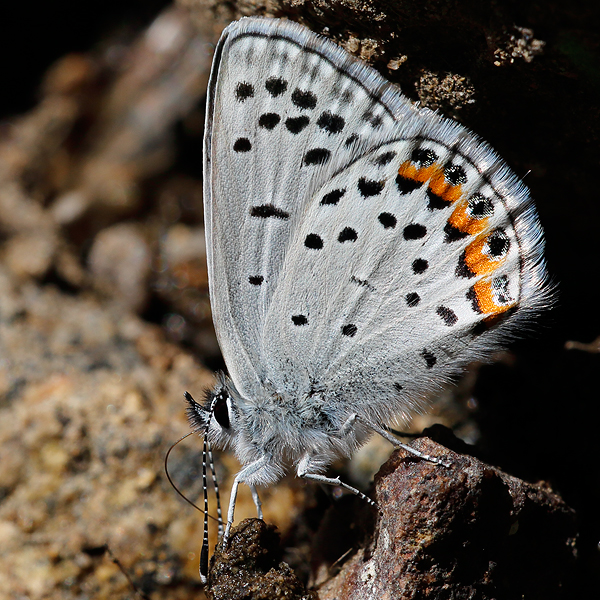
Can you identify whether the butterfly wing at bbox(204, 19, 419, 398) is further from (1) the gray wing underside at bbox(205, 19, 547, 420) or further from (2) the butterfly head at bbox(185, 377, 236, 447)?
(2) the butterfly head at bbox(185, 377, 236, 447)

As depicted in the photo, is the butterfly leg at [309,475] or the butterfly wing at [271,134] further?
the butterfly leg at [309,475]

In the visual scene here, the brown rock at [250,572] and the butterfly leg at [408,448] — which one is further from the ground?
the butterfly leg at [408,448]

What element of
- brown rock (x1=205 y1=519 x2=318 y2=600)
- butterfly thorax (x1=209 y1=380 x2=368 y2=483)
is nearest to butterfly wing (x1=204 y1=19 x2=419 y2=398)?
butterfly thorax (x1=209 y1=380 x2=368 y2=483)

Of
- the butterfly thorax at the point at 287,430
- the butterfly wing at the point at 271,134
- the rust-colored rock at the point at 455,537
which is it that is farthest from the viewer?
the butterfly thorax at the point at 287,430

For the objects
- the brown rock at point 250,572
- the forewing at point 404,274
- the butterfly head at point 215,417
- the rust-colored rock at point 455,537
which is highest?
the forewing at point 404,274

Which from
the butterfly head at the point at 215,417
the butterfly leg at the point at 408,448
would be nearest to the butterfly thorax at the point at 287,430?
the butterfly head at the point at 215,417

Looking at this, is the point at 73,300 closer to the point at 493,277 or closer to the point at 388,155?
the point at 388,155

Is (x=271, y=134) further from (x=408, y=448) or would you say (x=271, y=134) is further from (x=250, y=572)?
(x=250, y=572)

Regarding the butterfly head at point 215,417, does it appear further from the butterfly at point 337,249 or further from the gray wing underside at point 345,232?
the gray wing underside at point 345,232

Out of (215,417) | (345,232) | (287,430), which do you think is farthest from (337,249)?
(215,417)
